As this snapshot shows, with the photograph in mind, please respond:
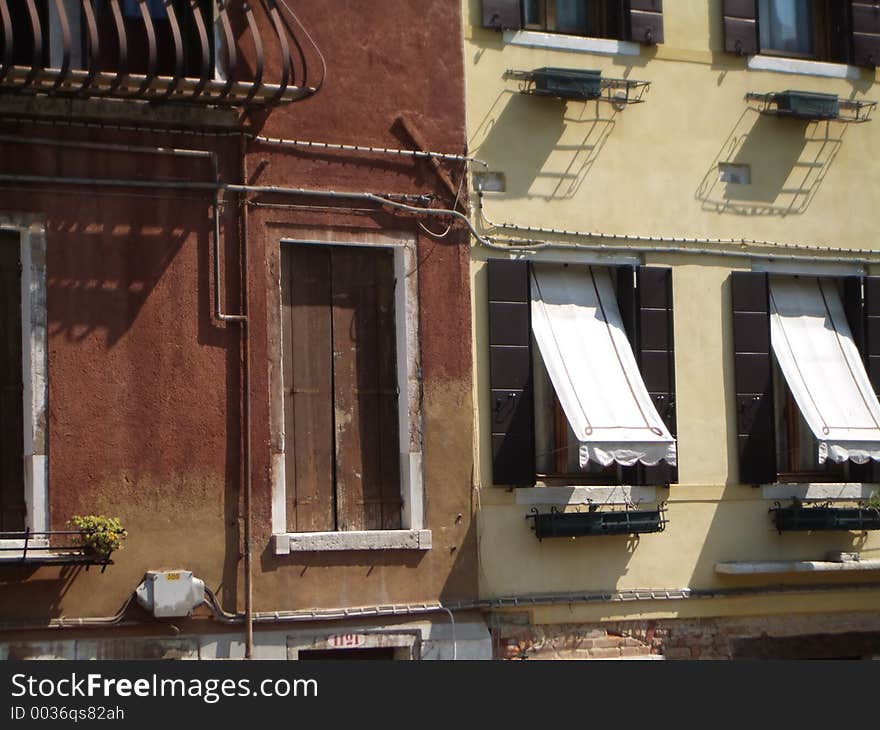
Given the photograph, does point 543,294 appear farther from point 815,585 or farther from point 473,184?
point 815,585

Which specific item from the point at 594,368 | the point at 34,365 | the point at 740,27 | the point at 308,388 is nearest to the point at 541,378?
the point at 594,368

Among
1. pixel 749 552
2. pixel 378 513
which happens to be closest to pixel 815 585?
pixel 749 552

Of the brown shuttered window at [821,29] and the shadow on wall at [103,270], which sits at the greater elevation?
the brown shuttered window at [821,29]

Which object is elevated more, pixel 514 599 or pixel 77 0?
pixel 77 0

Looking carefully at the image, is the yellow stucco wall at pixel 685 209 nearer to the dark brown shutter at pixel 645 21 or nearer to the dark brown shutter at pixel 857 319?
the dark brown shutter at pixel 645 21

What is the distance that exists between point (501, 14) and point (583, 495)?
375 centimetres

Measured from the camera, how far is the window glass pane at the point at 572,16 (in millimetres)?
14672

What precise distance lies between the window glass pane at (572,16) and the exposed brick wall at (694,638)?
4.68 meters

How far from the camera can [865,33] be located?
15625 millimetres

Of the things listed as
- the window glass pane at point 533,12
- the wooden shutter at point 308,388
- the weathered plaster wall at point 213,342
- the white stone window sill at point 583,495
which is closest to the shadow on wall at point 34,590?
the weathered plaster wall at point 213,342

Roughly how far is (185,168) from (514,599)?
399 centimetres

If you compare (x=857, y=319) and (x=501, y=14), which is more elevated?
(x=501, y=14)

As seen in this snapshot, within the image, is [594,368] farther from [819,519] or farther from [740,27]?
[740,27]

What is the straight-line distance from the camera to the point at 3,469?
12398 mm
